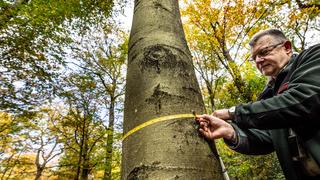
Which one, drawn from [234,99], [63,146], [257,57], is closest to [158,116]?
[257,57]

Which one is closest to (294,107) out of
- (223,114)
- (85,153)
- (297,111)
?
(297,111)

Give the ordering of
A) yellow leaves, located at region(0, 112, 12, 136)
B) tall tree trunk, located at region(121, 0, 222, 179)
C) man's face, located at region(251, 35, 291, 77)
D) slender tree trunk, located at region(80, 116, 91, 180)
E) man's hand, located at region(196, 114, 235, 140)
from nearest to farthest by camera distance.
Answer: tall tree trunk, located at region(121, 0, 222, 179) < man's hand, located at region(196, 114, 235, 140) < man's face, located at region(251, 35, 291, 77) < yellow leaves, located at region(0, 112, 12, 136) < slender tree trunk, located at region(80, 116, 91, 180)

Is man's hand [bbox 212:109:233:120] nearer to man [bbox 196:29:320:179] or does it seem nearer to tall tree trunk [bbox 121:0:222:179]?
man [bbox 196:29:320:179]

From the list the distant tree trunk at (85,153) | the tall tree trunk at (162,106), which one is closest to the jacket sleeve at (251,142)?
the tall tree trunk at (162,106)

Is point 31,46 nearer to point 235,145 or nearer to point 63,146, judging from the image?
point 63,146

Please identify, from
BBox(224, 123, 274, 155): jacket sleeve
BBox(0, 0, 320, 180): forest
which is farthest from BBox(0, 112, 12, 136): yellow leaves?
BBox(224, 123, 274, 155): jacket sleeve

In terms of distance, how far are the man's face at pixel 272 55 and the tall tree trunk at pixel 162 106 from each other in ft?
2.23

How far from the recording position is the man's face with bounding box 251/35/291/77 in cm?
167

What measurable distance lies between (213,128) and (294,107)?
378mm

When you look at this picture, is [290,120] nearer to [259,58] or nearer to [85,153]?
[259,58]

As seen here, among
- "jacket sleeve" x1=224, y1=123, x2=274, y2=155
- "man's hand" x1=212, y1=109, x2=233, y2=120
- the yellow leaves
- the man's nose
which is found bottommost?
"jacket sleeve" x1=224, y1=123, x2=274, y2=155

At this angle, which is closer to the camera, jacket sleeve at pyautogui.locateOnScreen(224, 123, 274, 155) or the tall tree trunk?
the tall tree trunk

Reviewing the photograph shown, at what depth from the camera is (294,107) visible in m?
1.01

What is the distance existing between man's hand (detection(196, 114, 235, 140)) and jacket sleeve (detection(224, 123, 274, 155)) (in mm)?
93
